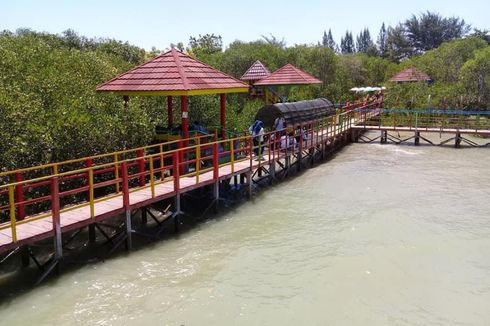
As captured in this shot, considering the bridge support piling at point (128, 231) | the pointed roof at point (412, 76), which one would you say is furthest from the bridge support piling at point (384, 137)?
the bridge support piling at point (128, 231)

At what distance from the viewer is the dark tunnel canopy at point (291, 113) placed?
68.5 feet

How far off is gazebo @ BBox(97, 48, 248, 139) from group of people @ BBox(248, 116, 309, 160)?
1.86 metres

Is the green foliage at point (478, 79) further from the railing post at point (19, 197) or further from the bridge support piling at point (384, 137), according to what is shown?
the railing post at point (19, 197)

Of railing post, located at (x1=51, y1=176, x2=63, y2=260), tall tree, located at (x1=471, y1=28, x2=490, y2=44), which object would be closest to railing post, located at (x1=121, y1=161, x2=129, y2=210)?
railing post, located at (x1=51, y1=176, x2=63, y2=260)

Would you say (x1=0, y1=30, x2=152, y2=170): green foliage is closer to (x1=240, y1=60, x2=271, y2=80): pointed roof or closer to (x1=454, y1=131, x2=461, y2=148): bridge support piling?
(x1=240, y1=60, x2=271, y2=80): pointed roof

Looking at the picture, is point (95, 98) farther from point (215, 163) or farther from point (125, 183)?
point (125, 183)

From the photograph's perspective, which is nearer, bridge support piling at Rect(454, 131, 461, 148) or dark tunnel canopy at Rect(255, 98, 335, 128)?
dark tunnel canopy at Rect(255, 98, 335, 128)

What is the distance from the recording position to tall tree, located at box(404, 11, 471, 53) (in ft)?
333

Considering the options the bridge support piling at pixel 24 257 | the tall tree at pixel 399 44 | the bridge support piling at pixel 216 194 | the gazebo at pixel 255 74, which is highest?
the tall tree at pixel 399 44

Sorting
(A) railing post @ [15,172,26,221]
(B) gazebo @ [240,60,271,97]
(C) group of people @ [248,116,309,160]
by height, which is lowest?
(A) railing post @ [15,172,26,221]

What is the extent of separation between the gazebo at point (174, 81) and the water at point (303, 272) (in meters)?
3.68

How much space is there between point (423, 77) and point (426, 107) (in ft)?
26.6

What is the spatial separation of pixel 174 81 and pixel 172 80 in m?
0.12

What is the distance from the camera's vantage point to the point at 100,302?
893 centimetres
